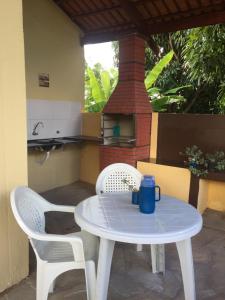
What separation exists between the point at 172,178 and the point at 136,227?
2356mm

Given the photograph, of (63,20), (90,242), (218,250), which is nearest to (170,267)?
(218,250)

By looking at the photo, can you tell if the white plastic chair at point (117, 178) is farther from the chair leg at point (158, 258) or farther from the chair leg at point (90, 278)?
the chair leg at point (90, 278)

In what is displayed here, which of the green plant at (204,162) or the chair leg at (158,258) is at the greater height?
the green plant at (204,162)

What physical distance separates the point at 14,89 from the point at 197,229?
60.8 inches

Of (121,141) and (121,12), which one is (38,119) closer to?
(121,141)

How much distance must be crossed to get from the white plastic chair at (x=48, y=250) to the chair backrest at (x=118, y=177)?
0.62m

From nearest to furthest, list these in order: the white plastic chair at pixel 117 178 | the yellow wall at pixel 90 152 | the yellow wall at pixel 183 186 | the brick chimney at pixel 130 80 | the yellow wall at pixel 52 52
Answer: the white plastic chair at pixel 117 178
the yellow wall at pixel 183 186
the brick chimney at pixel 130 80
the yellow wall at pixel 52 52
the yellow wall at pixel 90 152

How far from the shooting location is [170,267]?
2.42 m

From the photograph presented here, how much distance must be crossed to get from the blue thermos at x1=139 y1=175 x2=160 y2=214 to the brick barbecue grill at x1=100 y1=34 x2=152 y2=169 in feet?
7.63

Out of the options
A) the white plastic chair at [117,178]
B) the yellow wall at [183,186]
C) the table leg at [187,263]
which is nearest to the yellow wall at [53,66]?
the yellow wall at [183,186]

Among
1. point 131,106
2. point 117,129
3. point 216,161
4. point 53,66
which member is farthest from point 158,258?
point 53,66

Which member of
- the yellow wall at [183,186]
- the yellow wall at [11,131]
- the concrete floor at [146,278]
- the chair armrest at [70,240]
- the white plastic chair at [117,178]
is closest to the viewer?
the chair armrest at [70,240]

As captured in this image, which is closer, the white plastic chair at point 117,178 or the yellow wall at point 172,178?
the white plastic chair at point 117,178

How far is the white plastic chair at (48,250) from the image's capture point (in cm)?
161
